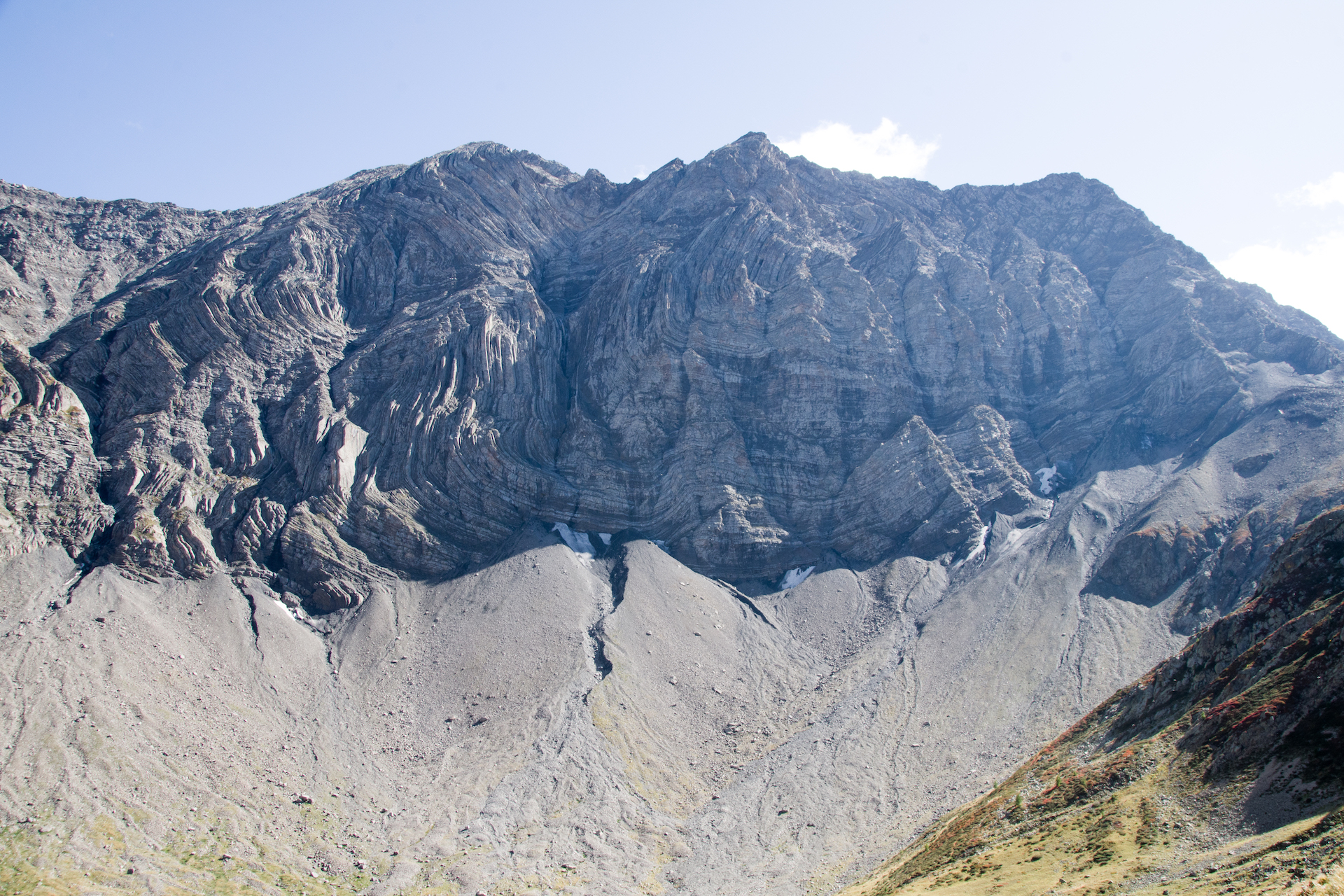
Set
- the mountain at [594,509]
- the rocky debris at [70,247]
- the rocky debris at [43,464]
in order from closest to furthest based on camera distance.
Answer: the mountain at [594,509], the rocky debris at [43,464], the rocky debris at [70,247]

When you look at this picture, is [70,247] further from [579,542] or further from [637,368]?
[579,542]

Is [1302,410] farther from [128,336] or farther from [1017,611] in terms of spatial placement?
[128,336]

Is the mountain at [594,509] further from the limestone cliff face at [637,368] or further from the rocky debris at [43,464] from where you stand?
the limestone cliff face at [637,368]

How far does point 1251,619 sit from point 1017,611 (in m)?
37.3

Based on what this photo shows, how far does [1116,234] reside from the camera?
131 m

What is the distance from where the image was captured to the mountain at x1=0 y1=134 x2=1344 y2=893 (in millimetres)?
52344

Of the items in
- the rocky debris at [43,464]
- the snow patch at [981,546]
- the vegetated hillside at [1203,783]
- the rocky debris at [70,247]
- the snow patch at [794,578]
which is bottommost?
the vegetated hillside at [1203,783]

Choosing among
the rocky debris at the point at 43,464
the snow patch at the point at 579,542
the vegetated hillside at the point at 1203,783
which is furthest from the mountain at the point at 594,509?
the vegetated hillside at the point at 1203,783

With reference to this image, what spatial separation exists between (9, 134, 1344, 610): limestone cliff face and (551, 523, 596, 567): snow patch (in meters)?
1.46

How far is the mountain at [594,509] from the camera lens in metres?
52.3

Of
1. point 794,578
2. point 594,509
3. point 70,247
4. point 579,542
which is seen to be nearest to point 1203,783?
point 794,578

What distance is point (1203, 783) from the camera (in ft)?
94.2

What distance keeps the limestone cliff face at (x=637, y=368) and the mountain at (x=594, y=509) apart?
1.70 feet

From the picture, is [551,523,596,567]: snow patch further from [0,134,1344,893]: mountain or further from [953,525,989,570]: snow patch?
[953,525,989,570]: snow patch
